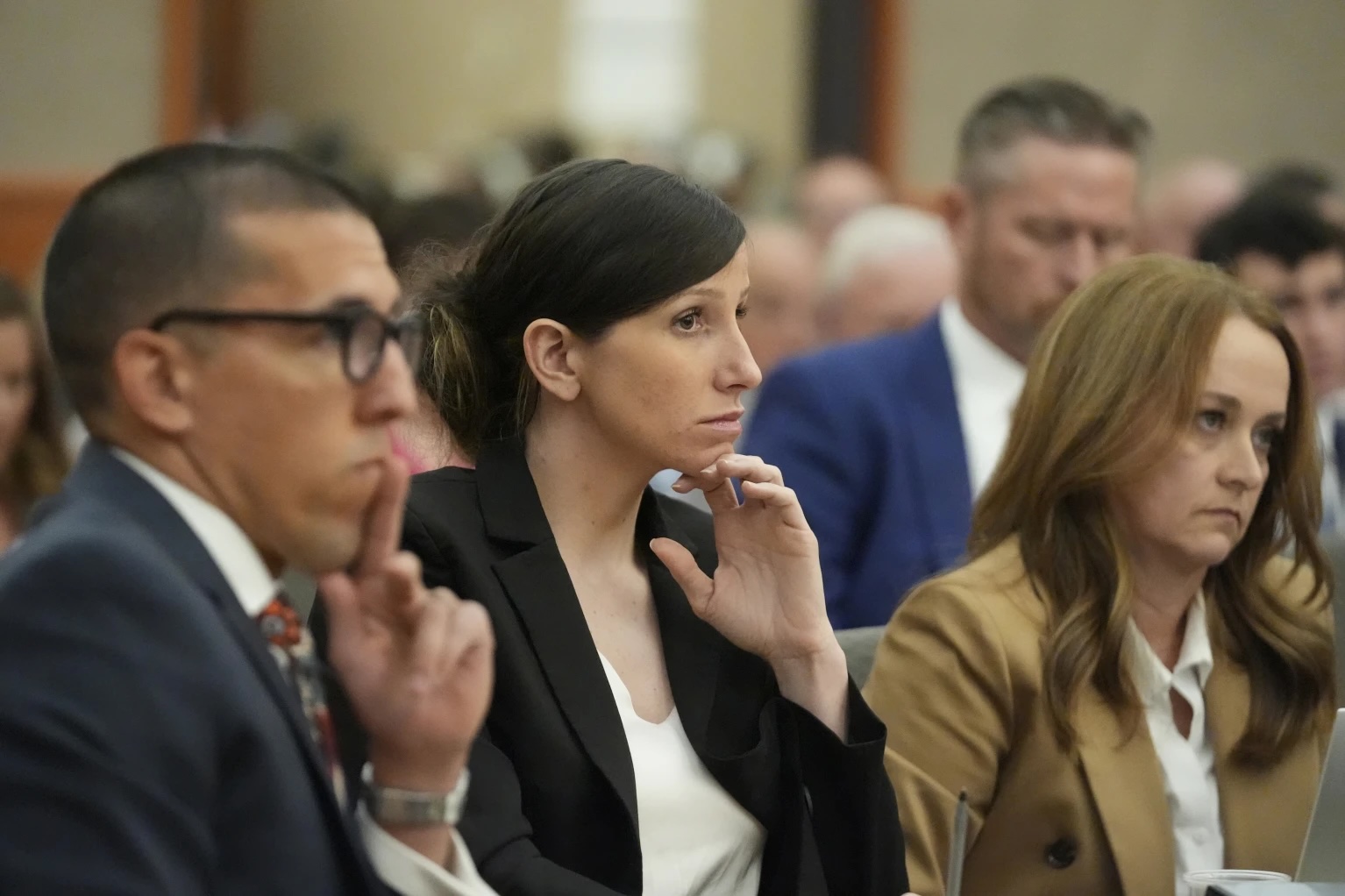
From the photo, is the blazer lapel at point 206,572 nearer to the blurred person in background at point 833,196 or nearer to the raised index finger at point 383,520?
the raised index finger at point 383,520

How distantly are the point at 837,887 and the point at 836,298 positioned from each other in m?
3.19

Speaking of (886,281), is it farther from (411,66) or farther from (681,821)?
(411,66)

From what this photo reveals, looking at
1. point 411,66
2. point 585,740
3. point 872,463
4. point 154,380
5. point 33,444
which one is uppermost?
point 154,380

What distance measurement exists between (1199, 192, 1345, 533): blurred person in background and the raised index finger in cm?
305

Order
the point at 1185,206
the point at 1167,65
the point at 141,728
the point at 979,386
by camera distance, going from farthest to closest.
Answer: the point at 1167,65, the point at 1185,206, the point at 979,386, the point at 141,728

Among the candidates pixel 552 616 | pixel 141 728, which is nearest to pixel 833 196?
pixel 552 616

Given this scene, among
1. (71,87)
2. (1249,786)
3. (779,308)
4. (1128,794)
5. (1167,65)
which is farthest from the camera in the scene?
(1167,65)

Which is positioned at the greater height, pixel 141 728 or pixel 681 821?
pixel 141 728

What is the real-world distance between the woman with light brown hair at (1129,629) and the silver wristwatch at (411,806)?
824 millimetres

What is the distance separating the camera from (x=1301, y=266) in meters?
4.21

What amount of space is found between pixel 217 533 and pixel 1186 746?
54.9 inches

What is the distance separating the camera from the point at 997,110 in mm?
3787

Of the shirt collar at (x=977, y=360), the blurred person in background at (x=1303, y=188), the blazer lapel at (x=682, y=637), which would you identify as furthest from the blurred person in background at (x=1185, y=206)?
the blazer lapel at (x=682, y=637)

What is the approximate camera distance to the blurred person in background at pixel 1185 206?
6262mm
